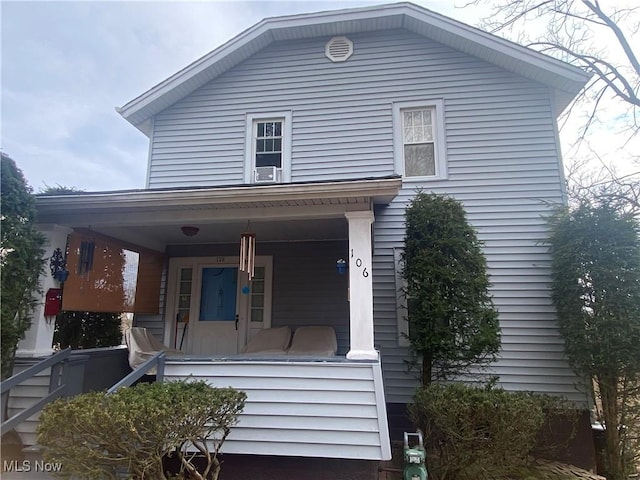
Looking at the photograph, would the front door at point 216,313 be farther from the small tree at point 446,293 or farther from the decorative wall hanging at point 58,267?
the small tree at point 446,293

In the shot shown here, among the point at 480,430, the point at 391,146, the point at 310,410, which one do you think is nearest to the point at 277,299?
the point at 310,410

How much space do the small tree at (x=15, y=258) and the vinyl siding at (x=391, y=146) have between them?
3.17 m

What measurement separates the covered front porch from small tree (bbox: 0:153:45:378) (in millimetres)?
424

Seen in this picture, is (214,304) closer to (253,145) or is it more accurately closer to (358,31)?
(253,145)

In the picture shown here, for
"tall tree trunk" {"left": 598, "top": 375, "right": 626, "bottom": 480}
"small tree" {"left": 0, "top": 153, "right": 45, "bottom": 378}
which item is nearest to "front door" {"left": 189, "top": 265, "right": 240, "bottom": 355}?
"small tree" {"left": 0, "top": 153, "right": 45, "bottom": 378}

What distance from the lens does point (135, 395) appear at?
3.17 meters

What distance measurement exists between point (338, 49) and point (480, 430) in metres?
6.40

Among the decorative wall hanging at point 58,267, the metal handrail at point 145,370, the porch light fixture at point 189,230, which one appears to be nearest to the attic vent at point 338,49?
the porch light fixture at point 189,230

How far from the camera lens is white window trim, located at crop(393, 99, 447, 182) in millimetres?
6422

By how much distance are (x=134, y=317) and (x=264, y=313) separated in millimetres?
2330

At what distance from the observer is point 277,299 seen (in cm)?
653

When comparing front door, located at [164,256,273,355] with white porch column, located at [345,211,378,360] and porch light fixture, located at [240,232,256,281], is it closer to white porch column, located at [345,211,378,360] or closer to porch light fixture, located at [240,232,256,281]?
porch light fixture, located at [240,232,256,281]

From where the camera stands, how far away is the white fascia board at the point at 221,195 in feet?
13.6

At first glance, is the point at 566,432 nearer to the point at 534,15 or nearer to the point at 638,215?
the point at 638,215
